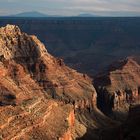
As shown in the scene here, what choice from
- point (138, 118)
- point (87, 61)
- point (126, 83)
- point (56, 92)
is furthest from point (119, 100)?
point (87, 61)

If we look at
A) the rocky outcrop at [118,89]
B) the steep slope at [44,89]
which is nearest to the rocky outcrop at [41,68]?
the steep slope at [44,89]

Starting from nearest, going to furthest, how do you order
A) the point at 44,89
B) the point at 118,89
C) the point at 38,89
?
the point at 38,89 < the point at 44,89 < the point at 118,89

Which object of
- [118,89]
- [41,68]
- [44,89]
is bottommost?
[118,89]

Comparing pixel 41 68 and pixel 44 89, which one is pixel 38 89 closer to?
pixel 44 89

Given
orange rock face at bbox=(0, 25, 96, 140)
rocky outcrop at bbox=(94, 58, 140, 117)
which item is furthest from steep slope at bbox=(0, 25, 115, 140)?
rocky outcrop at bbox=(94, 58, 140, 117)

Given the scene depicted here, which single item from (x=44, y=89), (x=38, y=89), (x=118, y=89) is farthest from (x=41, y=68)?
(x=118, y=89)

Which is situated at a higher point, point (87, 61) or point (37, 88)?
point (37, 88)

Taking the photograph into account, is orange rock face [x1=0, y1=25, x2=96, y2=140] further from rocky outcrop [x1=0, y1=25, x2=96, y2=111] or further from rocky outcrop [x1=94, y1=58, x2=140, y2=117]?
rocky outcrop [x1=94, y1=58, x2=140, y2=117]

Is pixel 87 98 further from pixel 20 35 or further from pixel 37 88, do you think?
pixel 20 35

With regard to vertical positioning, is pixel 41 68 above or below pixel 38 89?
above
